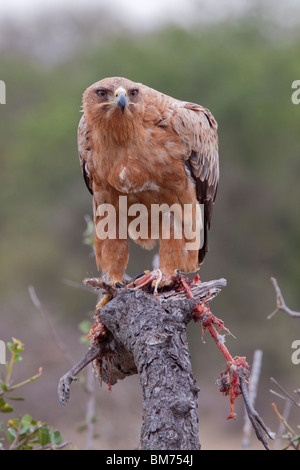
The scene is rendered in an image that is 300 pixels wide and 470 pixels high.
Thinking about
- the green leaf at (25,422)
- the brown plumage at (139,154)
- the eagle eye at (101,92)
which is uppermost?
the eagle eye at (101,92)

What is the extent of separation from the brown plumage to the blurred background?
8.92 m

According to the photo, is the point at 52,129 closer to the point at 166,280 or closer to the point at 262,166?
the point at 262,166

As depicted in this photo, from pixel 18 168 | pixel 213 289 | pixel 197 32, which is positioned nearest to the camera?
pixel 213 289

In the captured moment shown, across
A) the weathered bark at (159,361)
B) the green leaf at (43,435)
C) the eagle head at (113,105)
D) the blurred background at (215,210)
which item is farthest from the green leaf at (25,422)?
the blurred background at (215,210)

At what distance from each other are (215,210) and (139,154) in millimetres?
12387

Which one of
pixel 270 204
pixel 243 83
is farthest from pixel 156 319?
pixel 243 83

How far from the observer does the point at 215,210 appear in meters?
17.5

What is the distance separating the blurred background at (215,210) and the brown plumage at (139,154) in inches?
351

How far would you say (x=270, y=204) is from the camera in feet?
59.4

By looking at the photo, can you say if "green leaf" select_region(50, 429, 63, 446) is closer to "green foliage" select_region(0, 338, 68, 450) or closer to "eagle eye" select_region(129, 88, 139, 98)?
"green foliage" select_region(0, 338, 68, 450)

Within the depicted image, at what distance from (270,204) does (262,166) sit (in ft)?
3.60

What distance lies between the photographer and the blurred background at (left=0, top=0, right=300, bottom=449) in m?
16.1

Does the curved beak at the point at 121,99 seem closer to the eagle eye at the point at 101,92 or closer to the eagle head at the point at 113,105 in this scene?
the eagle head at the point at 113,105

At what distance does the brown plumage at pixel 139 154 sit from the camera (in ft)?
17.0
